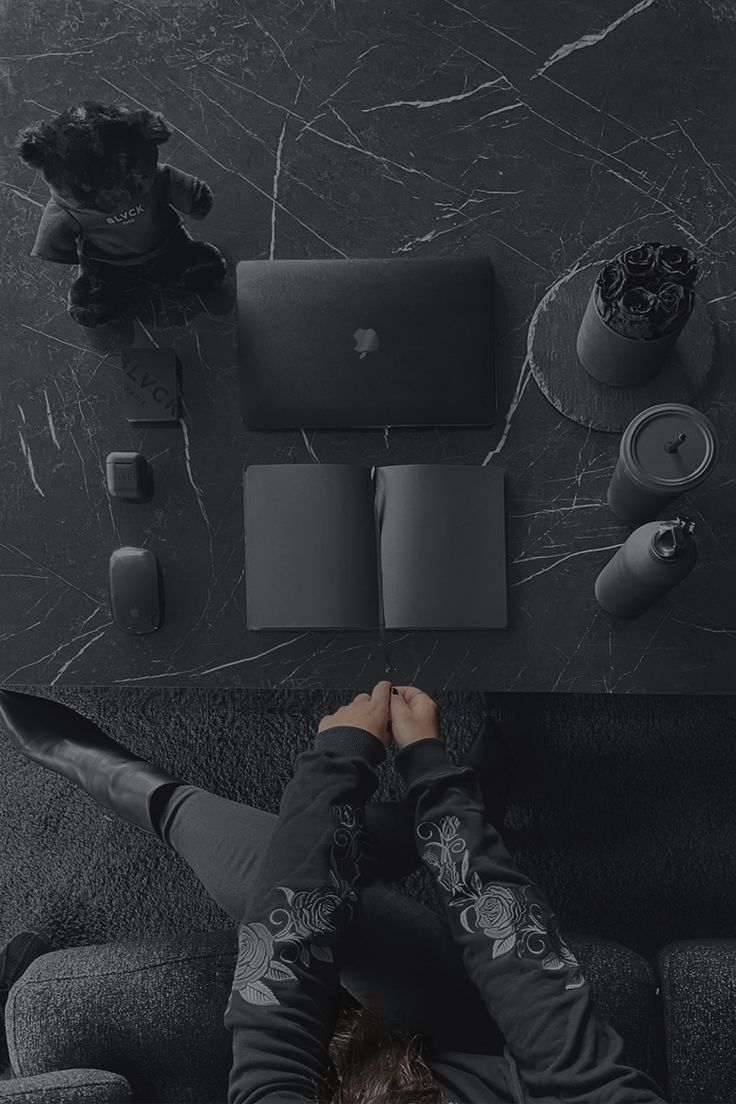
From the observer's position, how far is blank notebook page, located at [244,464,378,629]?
1.03m

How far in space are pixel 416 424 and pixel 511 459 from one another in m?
0.13

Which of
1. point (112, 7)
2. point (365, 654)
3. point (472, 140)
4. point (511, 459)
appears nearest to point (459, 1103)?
point (365, 654)

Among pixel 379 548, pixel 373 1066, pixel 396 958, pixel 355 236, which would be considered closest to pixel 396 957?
pixel 396 958

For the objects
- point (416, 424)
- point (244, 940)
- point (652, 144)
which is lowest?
point (244, 940)

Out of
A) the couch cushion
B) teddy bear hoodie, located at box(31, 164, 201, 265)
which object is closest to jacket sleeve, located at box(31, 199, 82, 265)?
teddy bear hoodie, located at box(31, 164, 201, 265)

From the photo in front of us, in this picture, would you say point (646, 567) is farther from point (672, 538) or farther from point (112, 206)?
point (112, 206)

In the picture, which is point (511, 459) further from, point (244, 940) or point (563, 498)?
point (244, 940)

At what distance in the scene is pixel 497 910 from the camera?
1004mm

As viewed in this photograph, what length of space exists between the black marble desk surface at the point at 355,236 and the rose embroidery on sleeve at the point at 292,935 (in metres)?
0.24

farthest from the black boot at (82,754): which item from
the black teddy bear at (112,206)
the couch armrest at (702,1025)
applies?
the couch armrest at (702,1025)

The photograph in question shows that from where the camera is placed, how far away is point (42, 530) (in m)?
1.08

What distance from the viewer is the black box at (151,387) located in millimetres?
1064

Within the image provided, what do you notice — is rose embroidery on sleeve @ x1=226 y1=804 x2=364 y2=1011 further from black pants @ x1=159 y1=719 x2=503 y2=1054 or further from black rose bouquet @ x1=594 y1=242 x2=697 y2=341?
black rose bouquet @ x1=594 y1=242 x2=697 y2=341

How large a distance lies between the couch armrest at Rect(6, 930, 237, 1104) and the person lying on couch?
0.43 ft
